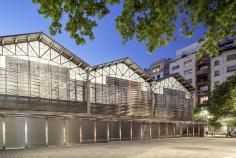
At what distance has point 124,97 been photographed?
3378 cm

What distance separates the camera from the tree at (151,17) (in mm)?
7691

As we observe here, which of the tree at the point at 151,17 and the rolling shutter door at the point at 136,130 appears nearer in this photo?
the tree at the point at 151,17

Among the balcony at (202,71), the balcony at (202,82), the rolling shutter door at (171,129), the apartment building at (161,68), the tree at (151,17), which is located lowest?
the rolling shutter door at (171,129)

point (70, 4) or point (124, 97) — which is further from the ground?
point (70, 4)

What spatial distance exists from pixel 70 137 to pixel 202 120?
2723 cm

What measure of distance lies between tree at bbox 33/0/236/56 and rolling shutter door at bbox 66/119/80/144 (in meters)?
18.7

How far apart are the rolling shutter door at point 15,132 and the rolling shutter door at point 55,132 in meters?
2.66

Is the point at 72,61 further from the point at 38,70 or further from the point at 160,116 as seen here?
the point at 160,116

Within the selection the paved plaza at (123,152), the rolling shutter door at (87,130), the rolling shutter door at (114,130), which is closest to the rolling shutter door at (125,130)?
the rolling shutter door at (114,130)

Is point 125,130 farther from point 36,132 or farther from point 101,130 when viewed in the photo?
point 36,132

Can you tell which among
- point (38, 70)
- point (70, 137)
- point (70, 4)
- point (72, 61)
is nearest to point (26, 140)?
point (70, 137)

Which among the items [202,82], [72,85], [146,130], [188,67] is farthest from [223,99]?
[188,67]

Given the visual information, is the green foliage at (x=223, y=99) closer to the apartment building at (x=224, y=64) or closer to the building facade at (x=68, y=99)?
A: the building facade at (x=68, y=99)

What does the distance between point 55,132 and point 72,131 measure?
78.6 inches
